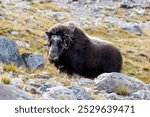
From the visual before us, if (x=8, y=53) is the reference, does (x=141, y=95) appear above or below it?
above

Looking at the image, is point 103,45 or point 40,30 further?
point 40,30

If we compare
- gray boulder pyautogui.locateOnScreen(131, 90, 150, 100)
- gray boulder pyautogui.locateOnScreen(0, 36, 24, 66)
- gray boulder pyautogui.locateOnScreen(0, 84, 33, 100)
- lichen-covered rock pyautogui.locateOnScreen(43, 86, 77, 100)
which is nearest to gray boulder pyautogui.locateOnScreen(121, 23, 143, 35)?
gray boulder pyautogui.locateOnScreen(0, 36, 24, 66)

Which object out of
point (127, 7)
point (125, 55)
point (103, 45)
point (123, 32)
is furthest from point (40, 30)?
point (127, 7)

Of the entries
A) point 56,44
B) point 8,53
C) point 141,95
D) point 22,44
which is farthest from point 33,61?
point 141,95

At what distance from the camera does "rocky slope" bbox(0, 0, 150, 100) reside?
1184 cm

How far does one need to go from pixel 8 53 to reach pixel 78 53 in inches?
84.9

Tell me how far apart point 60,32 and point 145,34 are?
20.8m

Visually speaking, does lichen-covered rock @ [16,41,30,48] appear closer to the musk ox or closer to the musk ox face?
the musk ox

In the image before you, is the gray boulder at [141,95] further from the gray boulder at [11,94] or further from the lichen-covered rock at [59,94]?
the gray boulder at [11,94]

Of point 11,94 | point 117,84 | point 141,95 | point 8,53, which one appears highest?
point 11,94

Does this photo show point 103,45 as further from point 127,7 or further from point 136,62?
point 127,7

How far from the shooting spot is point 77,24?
35.5m

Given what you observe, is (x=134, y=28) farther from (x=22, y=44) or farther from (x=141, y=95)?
(x=141, y=95)

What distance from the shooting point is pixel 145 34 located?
3666 cm
